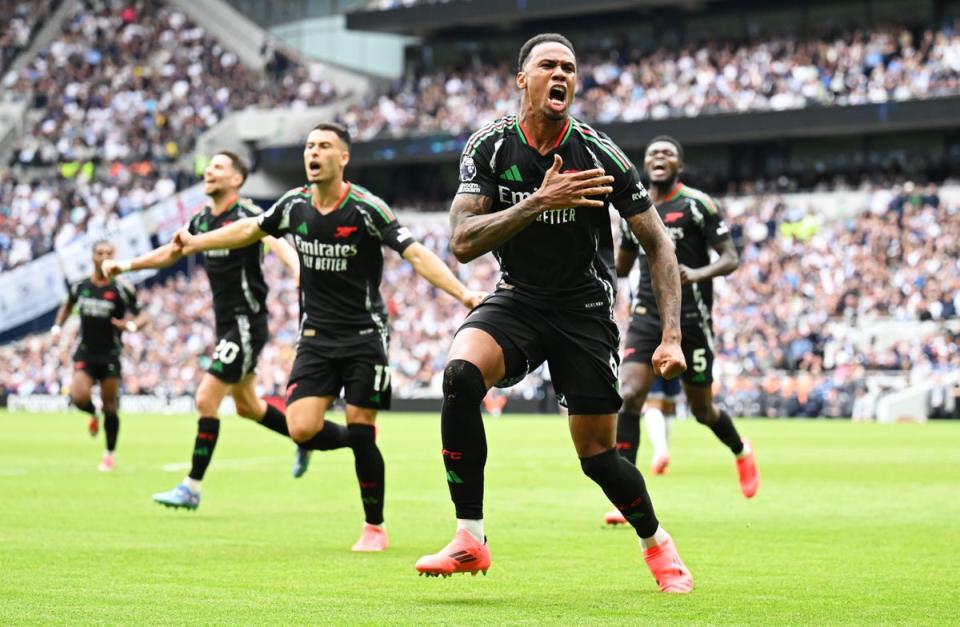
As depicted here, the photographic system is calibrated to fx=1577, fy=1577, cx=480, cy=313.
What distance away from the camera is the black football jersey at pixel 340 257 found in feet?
Answer: 34.4

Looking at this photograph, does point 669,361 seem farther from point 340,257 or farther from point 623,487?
point 340,257

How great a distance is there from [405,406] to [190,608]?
36686 mm

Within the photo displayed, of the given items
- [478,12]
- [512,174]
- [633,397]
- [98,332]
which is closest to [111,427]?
[98,332]

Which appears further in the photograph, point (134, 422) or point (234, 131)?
point (234, 131)

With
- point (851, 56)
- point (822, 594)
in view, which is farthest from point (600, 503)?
point (851, 56)

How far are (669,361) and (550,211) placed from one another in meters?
0.92

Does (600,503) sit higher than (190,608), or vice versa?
(190,608)

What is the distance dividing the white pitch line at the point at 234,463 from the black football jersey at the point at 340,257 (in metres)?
8.17

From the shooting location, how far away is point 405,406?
43750 mm

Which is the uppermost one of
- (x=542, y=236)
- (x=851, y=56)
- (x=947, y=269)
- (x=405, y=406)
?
(x=851, y=56)

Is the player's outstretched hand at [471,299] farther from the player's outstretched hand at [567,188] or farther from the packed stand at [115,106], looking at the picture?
the packed stand at [115,106]

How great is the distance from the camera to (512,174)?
7.51 meters

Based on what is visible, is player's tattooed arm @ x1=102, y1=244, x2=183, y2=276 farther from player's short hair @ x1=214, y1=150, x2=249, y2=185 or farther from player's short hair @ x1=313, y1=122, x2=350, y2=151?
player's short hair @ x1=214, y1=150, x2=249, y2=185

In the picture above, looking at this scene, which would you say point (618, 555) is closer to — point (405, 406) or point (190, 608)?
point (190, 608)
